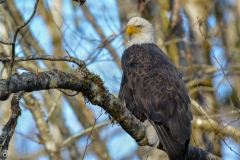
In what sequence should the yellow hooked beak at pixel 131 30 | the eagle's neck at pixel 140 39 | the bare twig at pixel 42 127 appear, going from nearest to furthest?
the eagle's neck at pixel 140 39 → the yellow hooked beak at pixel 131 30 → the bare twig at pixel 42 127

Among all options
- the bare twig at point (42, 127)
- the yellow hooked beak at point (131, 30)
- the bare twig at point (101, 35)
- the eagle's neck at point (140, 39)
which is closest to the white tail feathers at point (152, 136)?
the eagle's neck at point (140, 39)

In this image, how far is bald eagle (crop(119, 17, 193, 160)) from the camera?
566 centimetres

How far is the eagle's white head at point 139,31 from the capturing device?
7262 mm

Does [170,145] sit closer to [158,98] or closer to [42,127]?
[158,98]

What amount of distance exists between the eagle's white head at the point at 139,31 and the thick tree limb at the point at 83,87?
78.5 inches

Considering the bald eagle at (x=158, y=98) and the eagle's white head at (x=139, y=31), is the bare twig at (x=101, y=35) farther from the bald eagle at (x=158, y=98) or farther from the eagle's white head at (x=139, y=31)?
the bald eagle at (x=158, y=98)

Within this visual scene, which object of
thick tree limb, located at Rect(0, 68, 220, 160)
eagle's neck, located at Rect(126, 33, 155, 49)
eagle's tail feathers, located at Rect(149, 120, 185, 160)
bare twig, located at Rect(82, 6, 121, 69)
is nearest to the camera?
thick tree limb, located at Rect(0, 68, 220, 160)

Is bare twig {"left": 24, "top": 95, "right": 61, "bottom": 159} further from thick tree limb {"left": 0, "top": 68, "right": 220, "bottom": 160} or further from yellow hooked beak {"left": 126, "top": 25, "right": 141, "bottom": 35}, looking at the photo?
thick tree limb {"left": 0, "top": 68, "right": 220, "bottom": 160}

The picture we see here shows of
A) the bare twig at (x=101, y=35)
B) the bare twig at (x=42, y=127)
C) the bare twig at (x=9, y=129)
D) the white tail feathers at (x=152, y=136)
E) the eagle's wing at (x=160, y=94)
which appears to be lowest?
the bare twig at (x=9, y=129)

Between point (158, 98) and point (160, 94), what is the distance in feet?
0.18

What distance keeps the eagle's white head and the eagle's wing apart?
21.2 inches

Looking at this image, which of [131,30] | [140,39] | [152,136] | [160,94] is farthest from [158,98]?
[131,30]

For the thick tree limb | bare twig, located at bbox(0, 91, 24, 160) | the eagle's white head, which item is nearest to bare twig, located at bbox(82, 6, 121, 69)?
the eagle's white head

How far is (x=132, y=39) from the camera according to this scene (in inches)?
288
